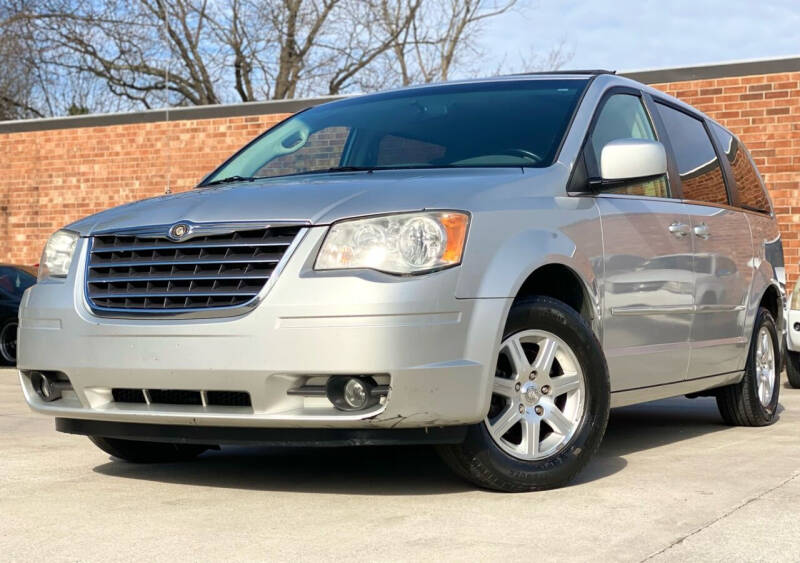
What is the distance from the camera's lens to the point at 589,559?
383 cm

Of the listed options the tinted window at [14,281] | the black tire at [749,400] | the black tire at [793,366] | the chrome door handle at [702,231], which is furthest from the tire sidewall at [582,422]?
the tinted window at [14,281]

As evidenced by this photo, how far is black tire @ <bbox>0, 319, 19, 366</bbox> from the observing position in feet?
50.6

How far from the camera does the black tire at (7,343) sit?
15.4 metres

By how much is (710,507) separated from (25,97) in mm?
34303

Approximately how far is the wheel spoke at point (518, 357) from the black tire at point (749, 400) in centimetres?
276

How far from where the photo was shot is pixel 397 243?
15.4ft

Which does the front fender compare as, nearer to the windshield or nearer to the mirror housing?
the mirror housing

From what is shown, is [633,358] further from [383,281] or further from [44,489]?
[44,489]

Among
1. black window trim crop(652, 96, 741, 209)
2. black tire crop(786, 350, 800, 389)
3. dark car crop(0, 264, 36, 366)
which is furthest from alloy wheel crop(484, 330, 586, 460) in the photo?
dark car crop(0, 264, 36, 366)

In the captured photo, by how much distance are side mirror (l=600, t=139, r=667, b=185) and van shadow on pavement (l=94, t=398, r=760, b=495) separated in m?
1.30

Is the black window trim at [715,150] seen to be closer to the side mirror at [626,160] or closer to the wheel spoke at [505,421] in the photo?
the side mirror at [626,160]

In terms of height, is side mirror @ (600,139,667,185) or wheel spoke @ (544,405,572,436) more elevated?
side mirror @ (600,139,667,185)

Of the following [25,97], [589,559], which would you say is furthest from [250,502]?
[25,97]

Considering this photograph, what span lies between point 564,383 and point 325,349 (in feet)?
3.74
